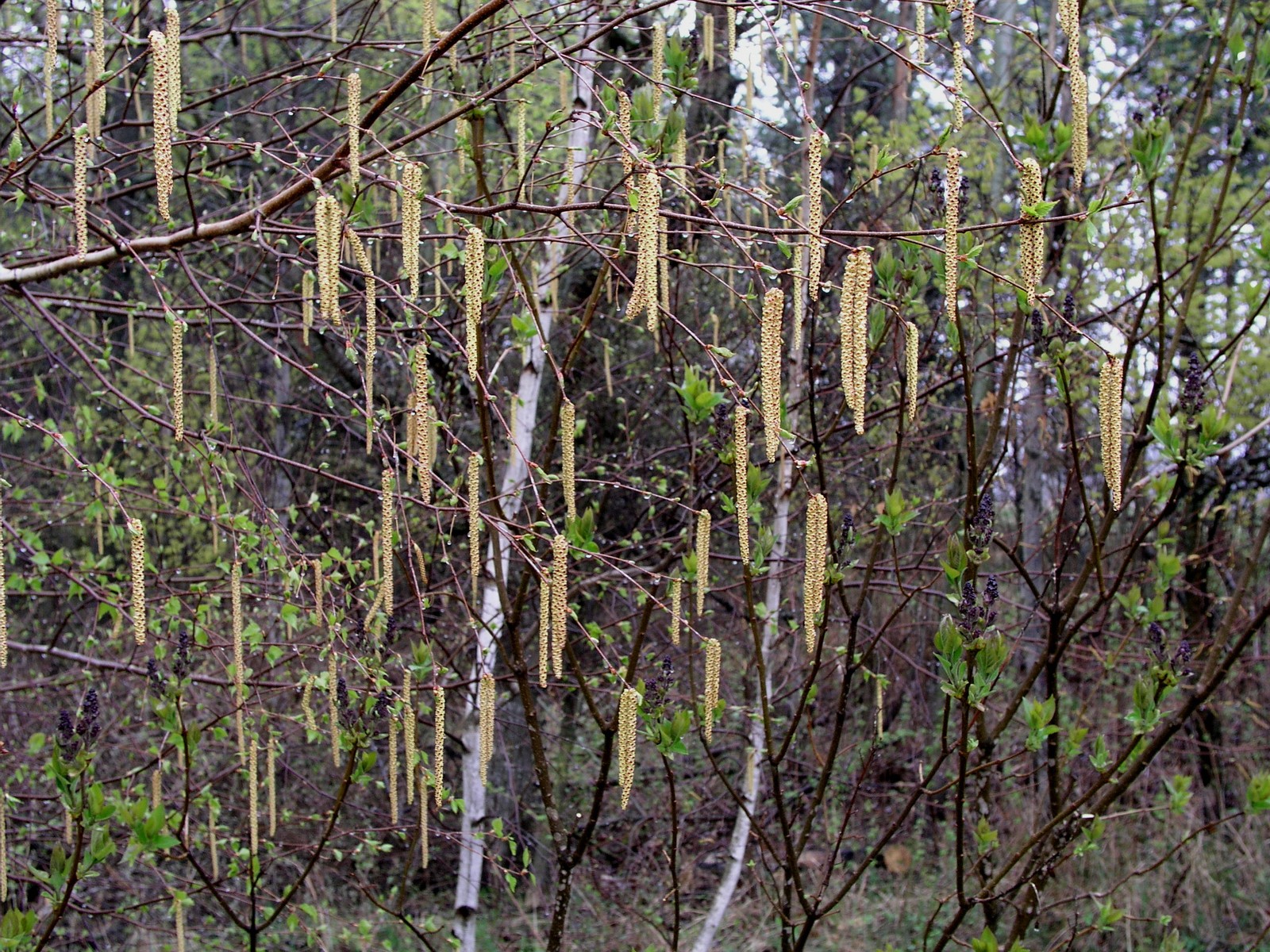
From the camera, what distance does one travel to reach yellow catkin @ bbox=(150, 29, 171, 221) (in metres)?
1.95

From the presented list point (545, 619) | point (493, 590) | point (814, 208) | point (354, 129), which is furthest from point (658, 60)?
point (493, 590)

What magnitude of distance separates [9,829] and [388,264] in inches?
168

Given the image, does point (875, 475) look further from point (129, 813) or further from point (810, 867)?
point (129, 813)

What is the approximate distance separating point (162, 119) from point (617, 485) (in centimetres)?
107

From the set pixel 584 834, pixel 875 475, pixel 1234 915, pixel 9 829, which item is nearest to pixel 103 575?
pixel 9 829

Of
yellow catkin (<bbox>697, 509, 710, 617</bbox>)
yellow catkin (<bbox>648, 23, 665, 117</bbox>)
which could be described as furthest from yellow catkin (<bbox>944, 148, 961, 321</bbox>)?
yellow catkin (<bbox>648, 23, 665, 117</bbox>)

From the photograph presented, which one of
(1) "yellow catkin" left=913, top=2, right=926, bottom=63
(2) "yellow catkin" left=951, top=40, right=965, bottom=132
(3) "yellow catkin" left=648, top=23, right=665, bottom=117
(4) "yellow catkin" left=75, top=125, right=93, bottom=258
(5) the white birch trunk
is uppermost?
(3) "yellow catkin" left=648, top=23, right=665, bottom=117

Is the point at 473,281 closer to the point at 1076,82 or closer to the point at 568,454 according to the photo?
the point at 568,454

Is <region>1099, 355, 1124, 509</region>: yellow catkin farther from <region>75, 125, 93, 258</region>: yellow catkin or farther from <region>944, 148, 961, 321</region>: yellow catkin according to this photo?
<region>75, 125, 93, 258</region>: yellow catkin

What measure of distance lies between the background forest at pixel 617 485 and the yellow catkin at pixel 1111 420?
0.04 feet

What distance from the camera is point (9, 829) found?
4227 mm

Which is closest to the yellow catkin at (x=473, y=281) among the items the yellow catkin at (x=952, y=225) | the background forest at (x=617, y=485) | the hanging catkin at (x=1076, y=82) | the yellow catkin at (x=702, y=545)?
the background forest at (x=617, y=485)

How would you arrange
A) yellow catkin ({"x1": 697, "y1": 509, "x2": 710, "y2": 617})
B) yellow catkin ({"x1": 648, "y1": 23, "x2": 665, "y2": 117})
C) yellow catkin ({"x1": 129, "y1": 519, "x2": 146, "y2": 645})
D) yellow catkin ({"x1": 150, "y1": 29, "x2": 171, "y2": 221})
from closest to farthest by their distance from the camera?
yellow catkin ({"x1": 150, "y1": 29, "x2": 171, "y2": 221}) < yellow catkin ({"x1": 129, "y1": 519, "x2": 146, "y2": 645}) < yellow catkin ({"x1": 697, "y1": 509, "x2": 710, "y2": 617}) < yellow catkin ({"x1": 648, "y1": 23, "x2": 665, "y2": 117})

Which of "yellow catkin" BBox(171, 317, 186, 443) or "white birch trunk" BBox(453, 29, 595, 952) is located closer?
"yellow catkin" BBox(171, 317, 186, 443)
